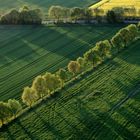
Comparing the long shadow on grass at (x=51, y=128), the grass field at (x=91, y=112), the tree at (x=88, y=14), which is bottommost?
the long shadow on grass at (x=51, y=128)

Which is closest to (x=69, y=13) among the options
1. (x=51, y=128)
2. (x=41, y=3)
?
(x=41, y=3)

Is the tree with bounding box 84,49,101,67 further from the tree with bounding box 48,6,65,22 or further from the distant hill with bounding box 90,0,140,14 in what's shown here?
the distant hill with bounding box 90,0,140,14

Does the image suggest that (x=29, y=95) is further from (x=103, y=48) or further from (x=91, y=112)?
(x=103, y=48)

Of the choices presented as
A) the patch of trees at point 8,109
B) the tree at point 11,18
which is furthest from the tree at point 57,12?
the patch of trees at point 8,109

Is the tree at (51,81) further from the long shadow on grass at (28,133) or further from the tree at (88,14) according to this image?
the tree at (88,14)

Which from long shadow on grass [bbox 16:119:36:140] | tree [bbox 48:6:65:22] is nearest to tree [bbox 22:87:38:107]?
long shadow on grass [bbox 16:119:36:140]
